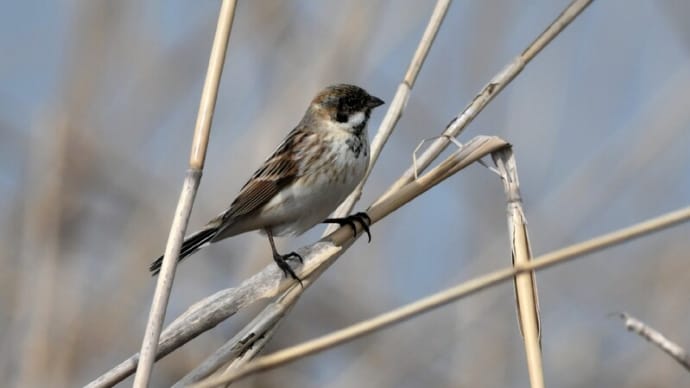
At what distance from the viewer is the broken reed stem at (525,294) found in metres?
1.67

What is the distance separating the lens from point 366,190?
3.65 meters

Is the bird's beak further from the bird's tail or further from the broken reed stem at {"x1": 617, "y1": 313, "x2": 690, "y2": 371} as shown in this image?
the broken reed stem at {"x1": 617, "y1": 313, "x2": 690, "y2": 371}

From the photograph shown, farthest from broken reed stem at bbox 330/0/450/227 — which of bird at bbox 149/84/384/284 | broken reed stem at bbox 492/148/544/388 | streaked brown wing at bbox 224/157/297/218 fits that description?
broken reed stem at bbox 492/148/544/388

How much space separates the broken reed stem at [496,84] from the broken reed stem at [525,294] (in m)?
0.35

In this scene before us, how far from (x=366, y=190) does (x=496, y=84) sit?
1499 millimetres

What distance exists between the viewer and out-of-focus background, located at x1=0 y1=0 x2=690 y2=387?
3.12 meters

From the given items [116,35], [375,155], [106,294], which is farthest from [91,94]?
[375,155]

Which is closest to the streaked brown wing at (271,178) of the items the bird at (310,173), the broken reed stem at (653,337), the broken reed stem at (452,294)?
the bird at (310,173)

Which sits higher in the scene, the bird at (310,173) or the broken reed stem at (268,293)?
the bird at (310,173)

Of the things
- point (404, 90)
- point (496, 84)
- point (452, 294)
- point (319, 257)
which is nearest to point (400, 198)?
point (319, 257)

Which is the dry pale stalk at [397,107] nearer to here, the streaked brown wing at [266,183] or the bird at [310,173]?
the bird at [310,173]

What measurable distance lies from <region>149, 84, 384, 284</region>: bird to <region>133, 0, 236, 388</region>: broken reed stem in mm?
1002

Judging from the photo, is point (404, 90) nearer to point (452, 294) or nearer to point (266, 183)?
point (266, 183)

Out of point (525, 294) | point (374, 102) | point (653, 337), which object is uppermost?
point (374, 102)
